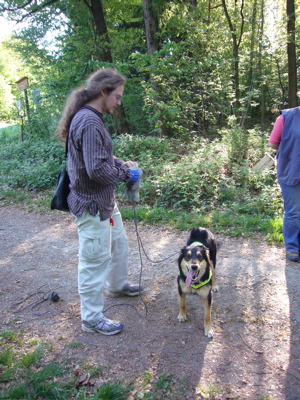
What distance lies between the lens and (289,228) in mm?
4352

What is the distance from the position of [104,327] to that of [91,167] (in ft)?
5.07

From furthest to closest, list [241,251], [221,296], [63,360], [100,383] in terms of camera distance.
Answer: [241,251] < [221,296] < [63,360] < [100,383]

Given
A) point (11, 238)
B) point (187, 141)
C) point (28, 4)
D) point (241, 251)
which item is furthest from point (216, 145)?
point (28, 4)

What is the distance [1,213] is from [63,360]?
5451mm

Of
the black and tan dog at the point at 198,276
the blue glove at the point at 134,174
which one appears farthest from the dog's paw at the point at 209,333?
the blue glove at the point at 134,174

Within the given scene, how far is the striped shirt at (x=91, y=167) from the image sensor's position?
2484 millimetres

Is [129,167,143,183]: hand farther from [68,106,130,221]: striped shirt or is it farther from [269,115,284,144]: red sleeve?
Answer: [269,115,284,144]: red sleeve

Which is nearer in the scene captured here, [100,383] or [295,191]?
[100,383]

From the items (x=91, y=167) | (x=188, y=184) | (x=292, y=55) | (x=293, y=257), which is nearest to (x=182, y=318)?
(x=91, y=167)

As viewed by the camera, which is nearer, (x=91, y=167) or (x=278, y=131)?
(x=91, y=167)

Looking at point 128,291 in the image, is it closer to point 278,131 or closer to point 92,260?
point 92,260

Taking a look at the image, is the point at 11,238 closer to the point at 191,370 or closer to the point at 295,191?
the point at 191,370

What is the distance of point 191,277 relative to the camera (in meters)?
2.89

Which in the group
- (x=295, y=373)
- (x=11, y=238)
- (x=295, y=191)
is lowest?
(x=295, y=373)
